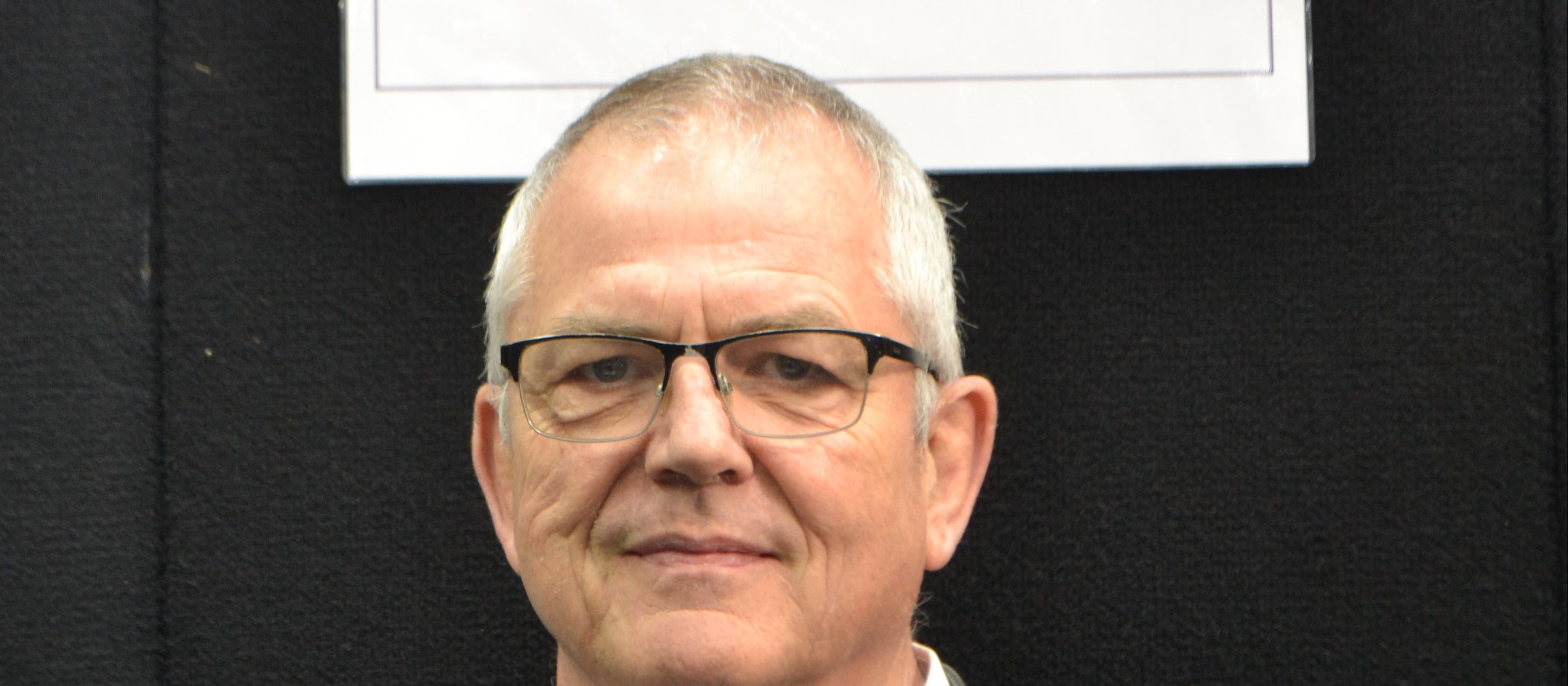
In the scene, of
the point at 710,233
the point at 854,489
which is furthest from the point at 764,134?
the point at 854,489

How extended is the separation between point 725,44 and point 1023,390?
1.71ft

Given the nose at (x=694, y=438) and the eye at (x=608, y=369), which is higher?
the eye at (x=608, y=369)

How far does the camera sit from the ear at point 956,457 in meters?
1.23

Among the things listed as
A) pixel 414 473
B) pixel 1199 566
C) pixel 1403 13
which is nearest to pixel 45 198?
pixel 414 473

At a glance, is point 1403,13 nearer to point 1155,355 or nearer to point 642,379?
point 1155,355

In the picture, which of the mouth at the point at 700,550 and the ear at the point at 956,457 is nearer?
the mouth at the point at 700,550

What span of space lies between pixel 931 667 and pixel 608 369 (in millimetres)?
503

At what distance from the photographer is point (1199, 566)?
4.70ft

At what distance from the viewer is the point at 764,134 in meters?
1.13

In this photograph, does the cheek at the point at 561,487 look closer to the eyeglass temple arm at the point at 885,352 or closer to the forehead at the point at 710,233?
the forehead at the point at 710,233

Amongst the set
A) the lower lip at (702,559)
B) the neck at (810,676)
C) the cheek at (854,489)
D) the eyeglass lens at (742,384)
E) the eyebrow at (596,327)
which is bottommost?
the neck at (810,676)

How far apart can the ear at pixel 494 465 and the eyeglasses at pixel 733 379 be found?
15 centimetres

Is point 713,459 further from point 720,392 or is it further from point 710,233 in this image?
point 710,233

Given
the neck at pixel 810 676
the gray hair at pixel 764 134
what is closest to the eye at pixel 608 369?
the gray hair at pixel 764 134
